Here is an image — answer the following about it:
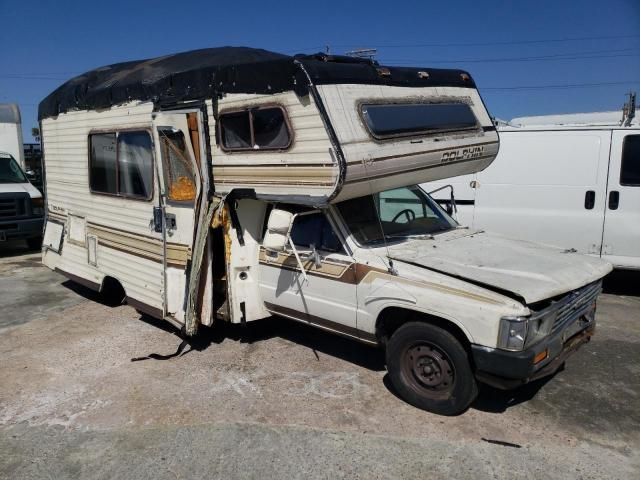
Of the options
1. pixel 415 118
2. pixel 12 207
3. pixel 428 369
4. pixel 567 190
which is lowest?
pixel 428 369

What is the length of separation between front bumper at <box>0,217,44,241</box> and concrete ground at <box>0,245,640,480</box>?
513 centimetres

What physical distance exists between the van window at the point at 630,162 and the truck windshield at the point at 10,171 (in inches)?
431

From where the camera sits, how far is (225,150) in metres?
4.89

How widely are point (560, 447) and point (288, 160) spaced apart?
285 cm

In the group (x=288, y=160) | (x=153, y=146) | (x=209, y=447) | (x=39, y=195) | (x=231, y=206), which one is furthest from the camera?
(x=39, y=195)

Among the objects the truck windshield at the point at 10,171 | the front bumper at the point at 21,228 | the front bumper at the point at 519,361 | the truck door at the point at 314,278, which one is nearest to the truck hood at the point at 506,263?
the front bumper at the point at 519,361

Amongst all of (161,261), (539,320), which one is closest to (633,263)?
(539,320)

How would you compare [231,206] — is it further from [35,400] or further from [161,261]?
[35,400]

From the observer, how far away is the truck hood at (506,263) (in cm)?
378

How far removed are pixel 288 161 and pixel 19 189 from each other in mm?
8633

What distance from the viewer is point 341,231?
4.52 metres

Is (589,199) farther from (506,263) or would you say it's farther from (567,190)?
(506,263)

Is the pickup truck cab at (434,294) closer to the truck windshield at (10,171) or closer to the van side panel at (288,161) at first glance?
the van side panel at (288,161)

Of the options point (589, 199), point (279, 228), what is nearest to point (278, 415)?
point (279, 228)
